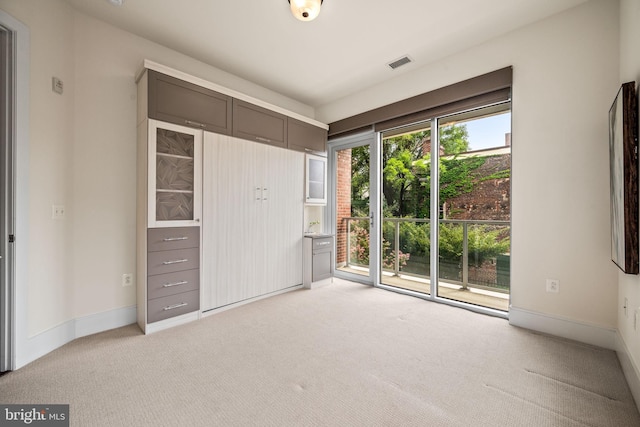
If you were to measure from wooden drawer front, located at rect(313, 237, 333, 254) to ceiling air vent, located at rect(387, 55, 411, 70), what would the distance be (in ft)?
8.26

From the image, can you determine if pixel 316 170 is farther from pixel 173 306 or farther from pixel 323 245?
pixel 173 306

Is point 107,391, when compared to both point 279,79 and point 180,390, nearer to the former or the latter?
point 180,390

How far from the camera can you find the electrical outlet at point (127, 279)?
2.76 m

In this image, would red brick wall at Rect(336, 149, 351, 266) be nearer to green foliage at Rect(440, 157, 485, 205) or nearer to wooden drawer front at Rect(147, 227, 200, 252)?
green foliage at Rect(440, 157, 485, 205)

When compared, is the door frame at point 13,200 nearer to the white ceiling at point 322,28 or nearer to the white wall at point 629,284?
the white ceiling at point 322,28

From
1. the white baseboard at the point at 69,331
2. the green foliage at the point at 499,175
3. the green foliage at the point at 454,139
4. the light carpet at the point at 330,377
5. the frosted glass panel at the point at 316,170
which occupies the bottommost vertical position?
the light carpet at the point at 330,377

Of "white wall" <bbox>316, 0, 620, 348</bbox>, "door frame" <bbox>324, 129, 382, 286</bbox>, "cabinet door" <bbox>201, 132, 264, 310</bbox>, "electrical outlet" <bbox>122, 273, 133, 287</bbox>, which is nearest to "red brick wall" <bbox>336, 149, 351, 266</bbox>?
"door frame" <bbox>324, 129, 382, 286</bbox>

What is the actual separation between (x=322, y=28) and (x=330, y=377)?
121 inches

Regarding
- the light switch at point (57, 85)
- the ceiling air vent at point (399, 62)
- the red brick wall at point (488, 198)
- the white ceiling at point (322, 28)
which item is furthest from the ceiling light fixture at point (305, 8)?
the red brick wall at point (488, 198)

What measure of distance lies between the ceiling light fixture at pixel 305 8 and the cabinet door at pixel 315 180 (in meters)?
2.01

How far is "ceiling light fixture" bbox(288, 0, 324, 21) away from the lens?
218 centimetres

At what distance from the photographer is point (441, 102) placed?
10.7ft

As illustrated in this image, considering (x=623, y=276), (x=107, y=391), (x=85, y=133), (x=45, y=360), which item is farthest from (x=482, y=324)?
(x=85, y=133)

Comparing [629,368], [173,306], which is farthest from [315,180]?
[629,368]
